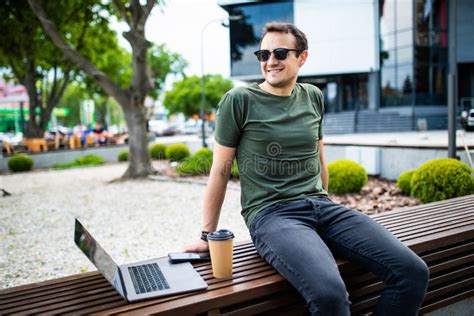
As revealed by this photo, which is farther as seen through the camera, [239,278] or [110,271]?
[239,278]

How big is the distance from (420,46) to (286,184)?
28103 mm

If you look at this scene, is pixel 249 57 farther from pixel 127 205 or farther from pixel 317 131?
pixel 317 131

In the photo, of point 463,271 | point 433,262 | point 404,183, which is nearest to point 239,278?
point 433,262

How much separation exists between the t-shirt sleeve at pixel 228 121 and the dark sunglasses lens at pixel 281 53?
1.27ft

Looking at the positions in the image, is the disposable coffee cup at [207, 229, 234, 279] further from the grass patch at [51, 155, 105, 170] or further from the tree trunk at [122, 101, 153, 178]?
the grass patch at [51, 155, 105, 170]

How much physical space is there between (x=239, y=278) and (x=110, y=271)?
633 millimetres

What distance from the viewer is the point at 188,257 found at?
2.55m

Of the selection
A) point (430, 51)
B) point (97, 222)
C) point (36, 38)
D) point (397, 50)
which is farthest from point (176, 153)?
point (430, 51)

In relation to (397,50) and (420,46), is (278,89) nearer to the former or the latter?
(420,46)

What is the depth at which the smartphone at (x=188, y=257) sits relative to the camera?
8.29 ft

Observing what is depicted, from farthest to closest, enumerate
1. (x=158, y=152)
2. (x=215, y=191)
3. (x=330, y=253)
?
(x=158, y=152)
(x=215, y=191)
(x=330, y=253)

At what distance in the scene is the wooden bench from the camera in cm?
201

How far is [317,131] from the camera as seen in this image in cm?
285

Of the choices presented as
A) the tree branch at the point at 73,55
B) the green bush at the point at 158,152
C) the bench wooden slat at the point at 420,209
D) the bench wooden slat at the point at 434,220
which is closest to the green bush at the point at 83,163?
the green bush at the point at 158,152
